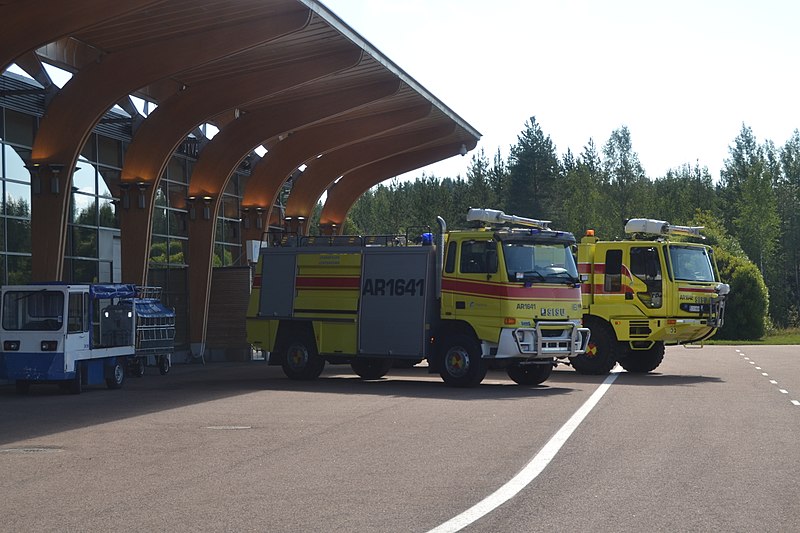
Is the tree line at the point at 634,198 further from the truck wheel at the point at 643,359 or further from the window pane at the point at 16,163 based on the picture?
the window pane at the point at 16,163

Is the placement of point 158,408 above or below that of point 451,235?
below

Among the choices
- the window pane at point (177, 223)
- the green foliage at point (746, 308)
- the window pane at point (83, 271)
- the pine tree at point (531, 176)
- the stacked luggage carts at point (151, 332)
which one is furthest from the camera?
the pine tree at point (531, 176)

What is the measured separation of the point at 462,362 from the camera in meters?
21.8

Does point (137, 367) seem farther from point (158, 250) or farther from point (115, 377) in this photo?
point (158, 250)

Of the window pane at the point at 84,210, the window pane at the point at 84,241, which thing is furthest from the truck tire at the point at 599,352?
the window pane at the point at 84,210

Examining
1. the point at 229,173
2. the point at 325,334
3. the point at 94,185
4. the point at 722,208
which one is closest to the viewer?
the point at 325,334

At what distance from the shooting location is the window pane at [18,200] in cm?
2677

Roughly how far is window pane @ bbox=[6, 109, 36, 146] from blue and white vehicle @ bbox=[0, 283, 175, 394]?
19.1ft

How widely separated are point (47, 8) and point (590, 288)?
1302 cm

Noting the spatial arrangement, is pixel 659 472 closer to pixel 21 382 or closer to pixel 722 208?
pixel 21 382

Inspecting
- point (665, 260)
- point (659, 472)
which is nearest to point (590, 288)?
point (665, 260)

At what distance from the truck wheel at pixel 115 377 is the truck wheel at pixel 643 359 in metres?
11.4

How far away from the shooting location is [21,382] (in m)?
21.4

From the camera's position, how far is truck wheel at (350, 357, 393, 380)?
81.5 ft
